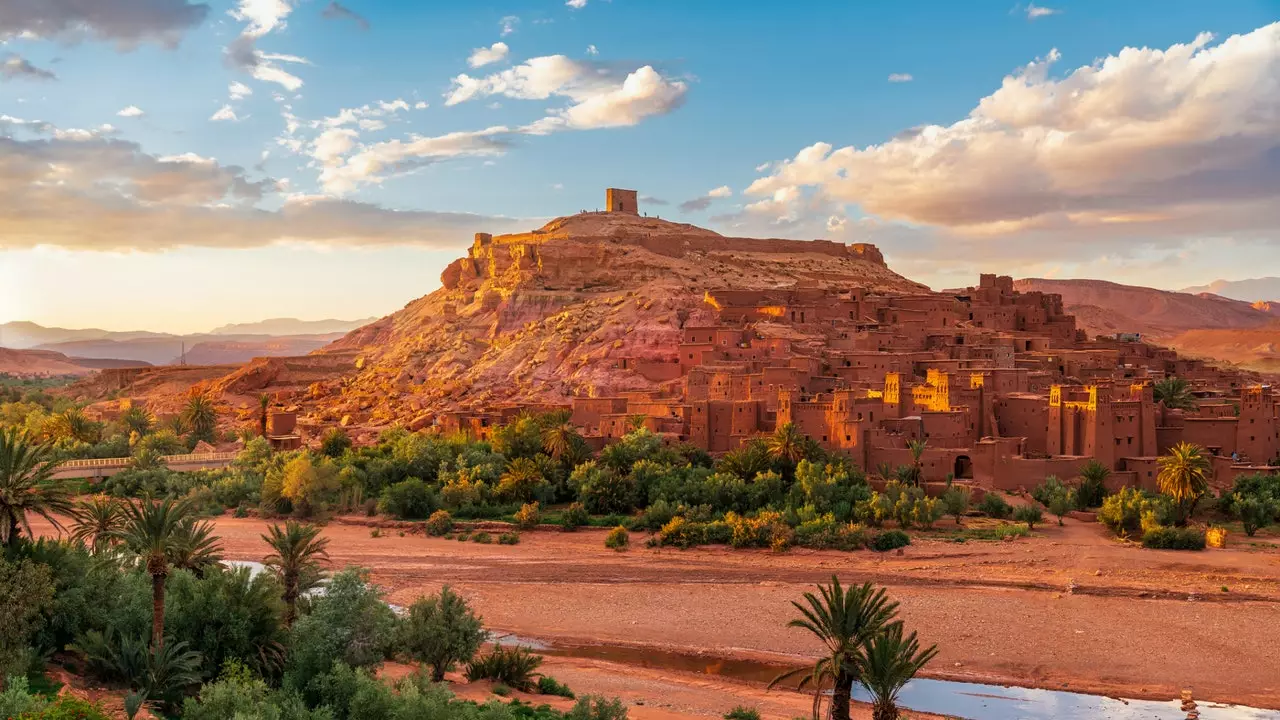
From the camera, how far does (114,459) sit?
3825 cm

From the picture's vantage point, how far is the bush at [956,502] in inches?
1110

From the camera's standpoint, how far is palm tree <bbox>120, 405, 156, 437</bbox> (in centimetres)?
4531

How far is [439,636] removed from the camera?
16.2 meters

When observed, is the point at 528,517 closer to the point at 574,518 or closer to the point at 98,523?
the point at 574,518

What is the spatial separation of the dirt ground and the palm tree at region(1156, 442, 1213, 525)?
1.47m

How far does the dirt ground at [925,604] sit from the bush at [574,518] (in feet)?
2.99

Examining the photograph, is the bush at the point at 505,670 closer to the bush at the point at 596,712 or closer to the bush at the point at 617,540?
the bush at the point at 596,712

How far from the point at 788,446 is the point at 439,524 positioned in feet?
36.0

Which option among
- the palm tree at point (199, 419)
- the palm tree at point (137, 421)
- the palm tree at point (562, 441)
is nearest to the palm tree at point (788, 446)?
the palm tree at point (562, 441)

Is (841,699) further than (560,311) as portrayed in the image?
No

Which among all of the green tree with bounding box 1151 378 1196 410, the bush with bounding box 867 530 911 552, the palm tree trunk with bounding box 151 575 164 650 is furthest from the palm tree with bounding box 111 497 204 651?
the green tree with bounding box 1151 378 1196 410

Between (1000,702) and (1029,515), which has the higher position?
(1029,515)

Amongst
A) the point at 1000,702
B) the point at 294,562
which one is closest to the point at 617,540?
the point at 1000,702

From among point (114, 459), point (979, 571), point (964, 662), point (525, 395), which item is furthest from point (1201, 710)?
point (114, 459)
